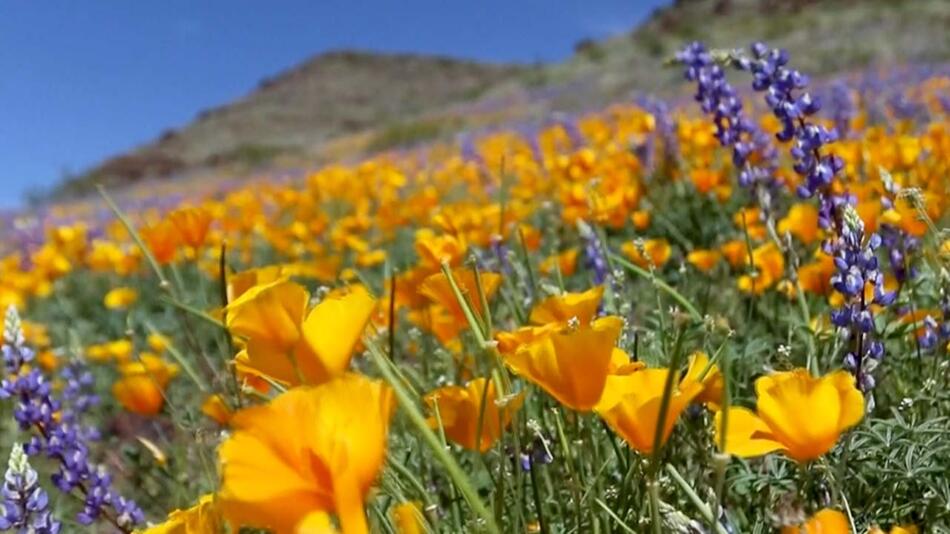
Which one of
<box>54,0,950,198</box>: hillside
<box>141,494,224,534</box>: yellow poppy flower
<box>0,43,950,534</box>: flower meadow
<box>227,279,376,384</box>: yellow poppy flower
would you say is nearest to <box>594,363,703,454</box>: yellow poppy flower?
<box>0,43,950,534</box>: flower meadow

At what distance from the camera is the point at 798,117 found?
5.57 ft

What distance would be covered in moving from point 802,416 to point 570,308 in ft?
1.17

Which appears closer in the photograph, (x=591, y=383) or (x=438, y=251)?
(x=591, y=383)

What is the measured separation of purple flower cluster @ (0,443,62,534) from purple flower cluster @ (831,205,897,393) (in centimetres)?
109

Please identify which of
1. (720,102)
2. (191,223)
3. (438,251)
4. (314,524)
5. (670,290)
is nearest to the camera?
(314,524)

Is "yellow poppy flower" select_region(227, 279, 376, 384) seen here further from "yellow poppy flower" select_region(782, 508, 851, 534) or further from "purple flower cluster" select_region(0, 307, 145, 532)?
"purple flower cluster" select_region(0, 307, 145, 532)

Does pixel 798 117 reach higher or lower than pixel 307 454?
higher

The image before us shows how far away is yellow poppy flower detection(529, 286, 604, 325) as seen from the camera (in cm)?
117

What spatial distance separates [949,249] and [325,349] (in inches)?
40.8

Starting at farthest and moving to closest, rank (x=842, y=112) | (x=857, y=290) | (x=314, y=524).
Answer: (x=842, y=112) < (x=857, y=290) < (x=314, y=524)

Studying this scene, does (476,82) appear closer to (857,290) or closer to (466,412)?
(857,290)

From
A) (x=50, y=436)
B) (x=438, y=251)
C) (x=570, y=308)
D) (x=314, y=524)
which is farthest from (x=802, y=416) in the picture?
(x=50, y=436)

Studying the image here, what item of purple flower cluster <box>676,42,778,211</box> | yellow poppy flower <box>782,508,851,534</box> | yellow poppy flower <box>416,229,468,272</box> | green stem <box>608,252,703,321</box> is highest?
purple flower cluster <box>676,42,778,211</box>

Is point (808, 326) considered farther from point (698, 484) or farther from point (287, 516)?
point (287, 516)
